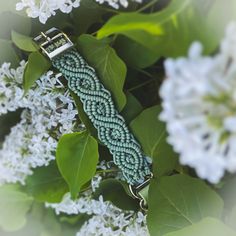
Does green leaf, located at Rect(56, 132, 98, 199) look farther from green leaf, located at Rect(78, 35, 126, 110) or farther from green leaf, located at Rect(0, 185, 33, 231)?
green leaf, located at Rect(0, 185, 33, 231)

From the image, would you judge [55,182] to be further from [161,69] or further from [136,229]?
[161,69]

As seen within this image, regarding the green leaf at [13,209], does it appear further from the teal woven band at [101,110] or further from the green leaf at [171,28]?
the green leaf at [171,28]

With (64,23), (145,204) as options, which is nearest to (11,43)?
(64,23)

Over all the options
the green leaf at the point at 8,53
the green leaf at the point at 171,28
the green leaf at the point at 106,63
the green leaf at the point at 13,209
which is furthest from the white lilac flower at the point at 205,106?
the green leaf at the point at 13,209

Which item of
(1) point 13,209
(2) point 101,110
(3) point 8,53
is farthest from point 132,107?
(1) point 13,209

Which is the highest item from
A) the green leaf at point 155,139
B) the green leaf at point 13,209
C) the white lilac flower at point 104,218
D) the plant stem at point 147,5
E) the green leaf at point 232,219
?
the plant stem at point 147,5

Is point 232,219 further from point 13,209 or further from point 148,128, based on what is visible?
point 13,209
